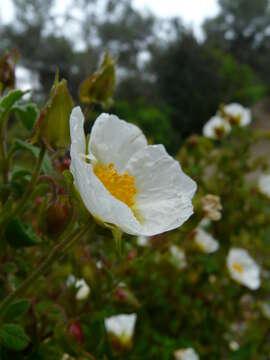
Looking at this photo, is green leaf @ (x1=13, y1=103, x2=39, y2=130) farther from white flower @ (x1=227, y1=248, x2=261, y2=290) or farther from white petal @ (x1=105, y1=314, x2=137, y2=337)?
white flower @ (x1=227, y1=248, x2=261, y2=290)

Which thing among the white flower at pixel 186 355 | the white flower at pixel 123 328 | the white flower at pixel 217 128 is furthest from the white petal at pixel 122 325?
the white flower at pixel 217 128

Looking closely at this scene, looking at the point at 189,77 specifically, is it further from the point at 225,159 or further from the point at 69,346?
the point at 69,346

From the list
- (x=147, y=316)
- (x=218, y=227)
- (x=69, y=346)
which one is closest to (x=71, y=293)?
(x=69, y=346)

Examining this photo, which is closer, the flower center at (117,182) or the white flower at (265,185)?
the flower center at (117,182)

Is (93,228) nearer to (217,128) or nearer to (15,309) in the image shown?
(15,309)

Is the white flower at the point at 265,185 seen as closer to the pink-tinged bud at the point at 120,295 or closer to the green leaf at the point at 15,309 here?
the pink-tinged bud at the point at 120,295

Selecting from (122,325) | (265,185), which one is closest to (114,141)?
(122,325)

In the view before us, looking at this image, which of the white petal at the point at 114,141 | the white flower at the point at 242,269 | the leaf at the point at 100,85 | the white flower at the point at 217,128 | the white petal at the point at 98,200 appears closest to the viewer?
the white petal at the point at 98,200

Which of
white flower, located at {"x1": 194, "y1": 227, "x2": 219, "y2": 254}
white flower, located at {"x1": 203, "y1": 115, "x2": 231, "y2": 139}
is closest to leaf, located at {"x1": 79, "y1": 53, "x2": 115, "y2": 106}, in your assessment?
white flower, located at {"x1": 194, "y1": 227, "x2": 219, "y2": 254}
